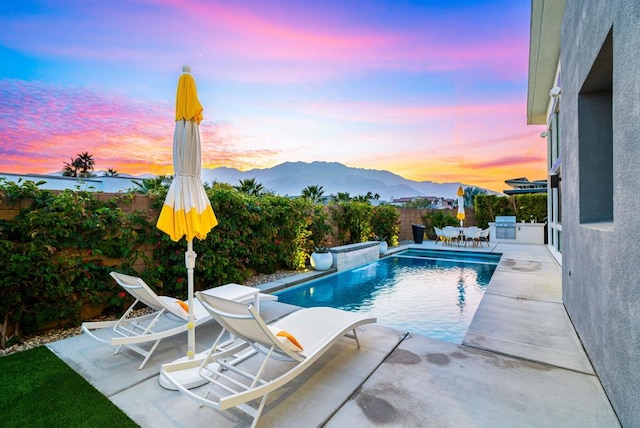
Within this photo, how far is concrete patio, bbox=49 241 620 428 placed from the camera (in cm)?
248

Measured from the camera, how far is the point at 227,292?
182 inches

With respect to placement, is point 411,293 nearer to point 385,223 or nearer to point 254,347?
point 254,347

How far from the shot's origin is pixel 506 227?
52.0 feet

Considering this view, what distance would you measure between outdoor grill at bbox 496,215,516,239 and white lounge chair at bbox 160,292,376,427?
15.1 meters

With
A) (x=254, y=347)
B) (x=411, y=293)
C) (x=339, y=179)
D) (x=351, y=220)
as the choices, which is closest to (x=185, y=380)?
(x=254, y=347)

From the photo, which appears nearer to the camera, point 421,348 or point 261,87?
point 421,348

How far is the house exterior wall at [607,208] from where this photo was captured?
211cm

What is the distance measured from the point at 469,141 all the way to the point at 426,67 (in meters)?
6.87

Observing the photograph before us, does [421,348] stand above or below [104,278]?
below

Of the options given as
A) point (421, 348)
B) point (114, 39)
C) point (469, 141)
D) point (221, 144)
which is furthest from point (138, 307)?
point (469, 141)

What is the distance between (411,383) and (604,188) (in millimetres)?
3533

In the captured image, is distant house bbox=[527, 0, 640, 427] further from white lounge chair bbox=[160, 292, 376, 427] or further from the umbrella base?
the umbrella base

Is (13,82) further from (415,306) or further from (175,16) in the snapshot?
(415,306)

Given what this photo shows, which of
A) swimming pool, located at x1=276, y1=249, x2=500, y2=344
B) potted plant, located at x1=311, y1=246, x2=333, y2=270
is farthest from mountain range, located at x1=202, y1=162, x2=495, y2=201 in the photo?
potted plant, located at x1=311, y1=246, x2=333, y2=270
